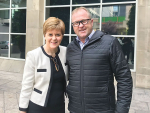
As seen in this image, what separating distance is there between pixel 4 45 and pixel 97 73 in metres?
9.44

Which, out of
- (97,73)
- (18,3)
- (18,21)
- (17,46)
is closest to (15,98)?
(97,73)

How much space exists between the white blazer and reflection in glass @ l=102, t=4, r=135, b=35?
5859mm

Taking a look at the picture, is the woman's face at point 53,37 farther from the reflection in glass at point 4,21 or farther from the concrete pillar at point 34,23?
the reflection in glass at point 4,21

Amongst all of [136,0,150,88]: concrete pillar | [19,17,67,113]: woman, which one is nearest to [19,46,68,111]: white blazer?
[19,17,67,113]: woman

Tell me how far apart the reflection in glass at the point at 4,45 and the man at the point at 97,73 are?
8955 mm

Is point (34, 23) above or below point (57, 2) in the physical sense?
below

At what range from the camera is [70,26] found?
8.32 meters

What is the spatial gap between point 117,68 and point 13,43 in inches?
350

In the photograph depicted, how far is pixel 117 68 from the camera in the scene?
1.84 m

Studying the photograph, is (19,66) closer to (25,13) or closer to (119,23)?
(25,13)

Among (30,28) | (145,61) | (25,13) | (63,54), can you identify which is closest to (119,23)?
(145,61)

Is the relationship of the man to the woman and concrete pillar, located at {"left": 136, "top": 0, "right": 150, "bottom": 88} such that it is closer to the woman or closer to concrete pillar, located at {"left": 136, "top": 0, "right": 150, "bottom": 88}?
the woman

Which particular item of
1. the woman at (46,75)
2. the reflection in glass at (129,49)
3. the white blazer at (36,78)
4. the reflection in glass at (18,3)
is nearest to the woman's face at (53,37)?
the woman at (46,75)

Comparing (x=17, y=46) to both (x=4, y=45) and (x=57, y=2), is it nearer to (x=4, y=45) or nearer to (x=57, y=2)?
(x=4, y=45)
